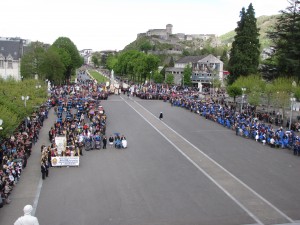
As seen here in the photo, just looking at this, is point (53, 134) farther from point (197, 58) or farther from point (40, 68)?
point (197, 58)

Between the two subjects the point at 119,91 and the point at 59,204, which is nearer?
the point at 59,204

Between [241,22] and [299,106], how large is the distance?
25.7m

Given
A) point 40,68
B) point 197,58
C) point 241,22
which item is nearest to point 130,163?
point 241,22

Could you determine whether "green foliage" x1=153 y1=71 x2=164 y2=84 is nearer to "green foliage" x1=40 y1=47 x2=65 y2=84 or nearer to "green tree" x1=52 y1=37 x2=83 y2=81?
"green tree" x1=52 y1=37 x2=83 y2=81

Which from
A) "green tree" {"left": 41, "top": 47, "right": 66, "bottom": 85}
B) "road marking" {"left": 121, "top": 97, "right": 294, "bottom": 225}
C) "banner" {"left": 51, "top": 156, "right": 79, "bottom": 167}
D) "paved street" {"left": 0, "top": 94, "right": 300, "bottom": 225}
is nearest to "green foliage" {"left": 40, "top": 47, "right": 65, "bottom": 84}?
"green tree" {"left": 41, "top": 47, "right": 66, "bottom": 85}

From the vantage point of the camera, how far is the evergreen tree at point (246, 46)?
6075cm

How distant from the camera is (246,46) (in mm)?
60719

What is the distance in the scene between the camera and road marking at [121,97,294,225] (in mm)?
16828

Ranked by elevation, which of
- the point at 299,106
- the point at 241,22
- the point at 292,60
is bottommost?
the point at 299,106

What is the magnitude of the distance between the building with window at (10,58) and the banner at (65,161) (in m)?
68.7

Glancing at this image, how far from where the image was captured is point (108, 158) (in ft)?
88.0

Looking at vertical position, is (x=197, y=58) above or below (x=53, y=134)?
above

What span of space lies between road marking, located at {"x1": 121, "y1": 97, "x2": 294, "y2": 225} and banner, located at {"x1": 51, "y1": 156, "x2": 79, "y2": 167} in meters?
7.91

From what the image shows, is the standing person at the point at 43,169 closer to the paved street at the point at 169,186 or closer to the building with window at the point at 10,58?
the paved street at the point at 169,186
